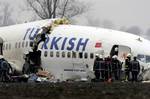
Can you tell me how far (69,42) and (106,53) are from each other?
2.38 metres

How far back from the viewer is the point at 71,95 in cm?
2075

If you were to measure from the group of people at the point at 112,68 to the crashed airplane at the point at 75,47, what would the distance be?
54.2 inches

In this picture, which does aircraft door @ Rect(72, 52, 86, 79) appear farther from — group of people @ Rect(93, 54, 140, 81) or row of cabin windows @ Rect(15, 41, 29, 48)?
row of cabin windows @ Rect(15, 41, 29, 48)

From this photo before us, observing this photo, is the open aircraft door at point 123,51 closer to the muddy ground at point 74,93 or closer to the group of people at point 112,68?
the group of people at point 112,68

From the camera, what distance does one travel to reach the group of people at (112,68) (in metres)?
33.2

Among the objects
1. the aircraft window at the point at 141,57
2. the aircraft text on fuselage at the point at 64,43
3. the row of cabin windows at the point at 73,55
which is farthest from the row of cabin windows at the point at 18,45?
the aircraft window at the point at 141,57

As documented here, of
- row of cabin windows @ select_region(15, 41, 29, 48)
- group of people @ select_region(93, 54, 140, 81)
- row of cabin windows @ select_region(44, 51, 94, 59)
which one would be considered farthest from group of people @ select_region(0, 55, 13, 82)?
group of people @ select_region(93, 54, 140, 81)

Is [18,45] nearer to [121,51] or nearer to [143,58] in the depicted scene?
[121,51]

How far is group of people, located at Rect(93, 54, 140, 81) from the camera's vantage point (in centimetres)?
3325

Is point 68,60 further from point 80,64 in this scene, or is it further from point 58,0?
point 58,0

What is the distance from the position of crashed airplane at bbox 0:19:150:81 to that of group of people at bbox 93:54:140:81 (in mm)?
1375

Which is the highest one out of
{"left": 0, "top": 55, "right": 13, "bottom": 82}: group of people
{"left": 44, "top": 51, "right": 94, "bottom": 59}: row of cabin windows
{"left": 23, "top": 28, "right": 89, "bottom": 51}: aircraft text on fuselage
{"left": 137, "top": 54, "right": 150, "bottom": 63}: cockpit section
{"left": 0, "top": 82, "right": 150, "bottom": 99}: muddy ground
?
{"left": 23, "top": 28, "right": 89, "bottom": 51}: aircraft text on fuselage

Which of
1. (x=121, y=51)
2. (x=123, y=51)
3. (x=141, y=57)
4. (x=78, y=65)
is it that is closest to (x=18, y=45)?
(x=78, y=65)

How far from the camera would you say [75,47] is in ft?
117
